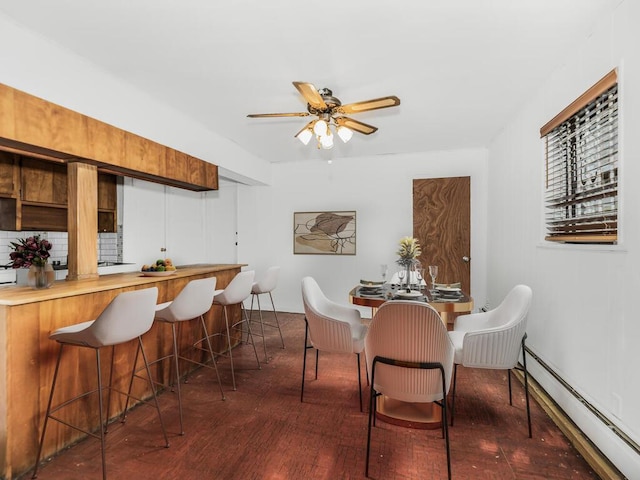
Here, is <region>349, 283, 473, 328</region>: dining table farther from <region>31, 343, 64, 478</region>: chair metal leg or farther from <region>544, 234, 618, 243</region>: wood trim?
<region>31, 343, 64, 478</region>: chair metal leg

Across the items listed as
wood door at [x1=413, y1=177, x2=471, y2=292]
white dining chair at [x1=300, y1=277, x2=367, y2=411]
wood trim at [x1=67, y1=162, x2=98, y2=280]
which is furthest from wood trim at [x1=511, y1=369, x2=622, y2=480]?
wood trim at [x1=67, y1=162, x2=98, y2=280]

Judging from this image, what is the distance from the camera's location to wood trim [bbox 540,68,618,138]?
1.89 metres

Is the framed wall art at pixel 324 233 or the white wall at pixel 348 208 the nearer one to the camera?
the white wall at pixel 348 208

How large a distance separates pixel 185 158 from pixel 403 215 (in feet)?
10.5

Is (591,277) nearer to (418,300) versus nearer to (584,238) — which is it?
(584,238)

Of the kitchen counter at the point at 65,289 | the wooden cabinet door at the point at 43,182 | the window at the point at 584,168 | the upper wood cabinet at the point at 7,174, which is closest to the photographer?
the kitchen counter at the point at 65,289

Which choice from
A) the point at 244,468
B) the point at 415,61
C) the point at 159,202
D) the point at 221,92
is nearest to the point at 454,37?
the point at 415,61

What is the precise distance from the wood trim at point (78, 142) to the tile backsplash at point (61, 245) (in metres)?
1.36

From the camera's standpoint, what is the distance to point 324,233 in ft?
18.5

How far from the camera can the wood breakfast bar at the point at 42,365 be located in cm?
178

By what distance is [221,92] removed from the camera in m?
3.12

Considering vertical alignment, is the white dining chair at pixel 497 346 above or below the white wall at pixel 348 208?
below

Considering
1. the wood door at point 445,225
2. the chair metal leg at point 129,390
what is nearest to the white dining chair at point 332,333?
the chair metal leg at point 129,390

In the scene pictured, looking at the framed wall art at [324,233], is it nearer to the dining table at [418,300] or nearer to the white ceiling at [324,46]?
the white ceiling at [324,46]
